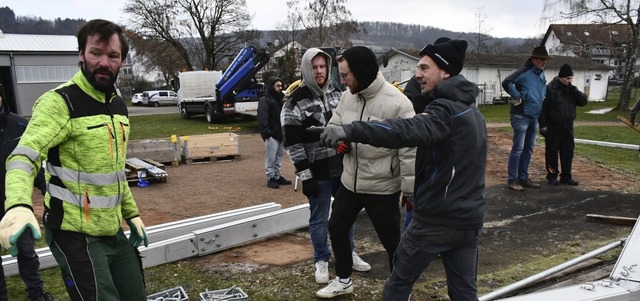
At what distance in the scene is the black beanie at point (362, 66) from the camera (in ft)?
11.4

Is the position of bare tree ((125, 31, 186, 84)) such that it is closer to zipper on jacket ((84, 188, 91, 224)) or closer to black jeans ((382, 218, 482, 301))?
zipper on jacket ((84, 188, 91, 224))

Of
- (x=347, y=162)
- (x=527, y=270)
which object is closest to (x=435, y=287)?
(x=527, y=270)

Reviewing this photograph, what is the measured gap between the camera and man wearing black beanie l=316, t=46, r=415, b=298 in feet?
11.4

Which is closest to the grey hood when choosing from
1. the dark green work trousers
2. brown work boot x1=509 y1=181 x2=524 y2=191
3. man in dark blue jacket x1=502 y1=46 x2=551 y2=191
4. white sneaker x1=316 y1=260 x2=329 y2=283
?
white sneaker x1=316 y1=260 x2=329 y2=283

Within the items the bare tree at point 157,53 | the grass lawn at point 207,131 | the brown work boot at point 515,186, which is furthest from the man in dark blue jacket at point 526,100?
the bare tree at point 157,53

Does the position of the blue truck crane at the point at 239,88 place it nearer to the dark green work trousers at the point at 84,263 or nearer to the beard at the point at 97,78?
the beard at the point at 97,78

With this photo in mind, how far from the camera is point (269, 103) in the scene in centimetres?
845

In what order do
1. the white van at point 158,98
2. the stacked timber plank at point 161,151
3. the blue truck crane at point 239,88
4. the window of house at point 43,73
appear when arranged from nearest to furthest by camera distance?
the stacked timber plank at point 161,151
the blue truck crane at point 239,88
the window of house at point 43,73
the white van at point 158,98

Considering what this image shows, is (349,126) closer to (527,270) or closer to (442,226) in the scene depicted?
(442,226)

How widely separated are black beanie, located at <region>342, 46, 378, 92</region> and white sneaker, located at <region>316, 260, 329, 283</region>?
65.5 inches

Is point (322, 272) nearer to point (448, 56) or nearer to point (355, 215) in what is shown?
point (355, 215)

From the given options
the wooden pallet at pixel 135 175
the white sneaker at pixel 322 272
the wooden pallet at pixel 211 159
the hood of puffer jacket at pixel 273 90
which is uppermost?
the hood of puffer jacket at pixel 273 90

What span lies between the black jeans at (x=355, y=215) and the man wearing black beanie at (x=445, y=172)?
70 centimetres

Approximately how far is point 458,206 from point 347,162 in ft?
3.94
